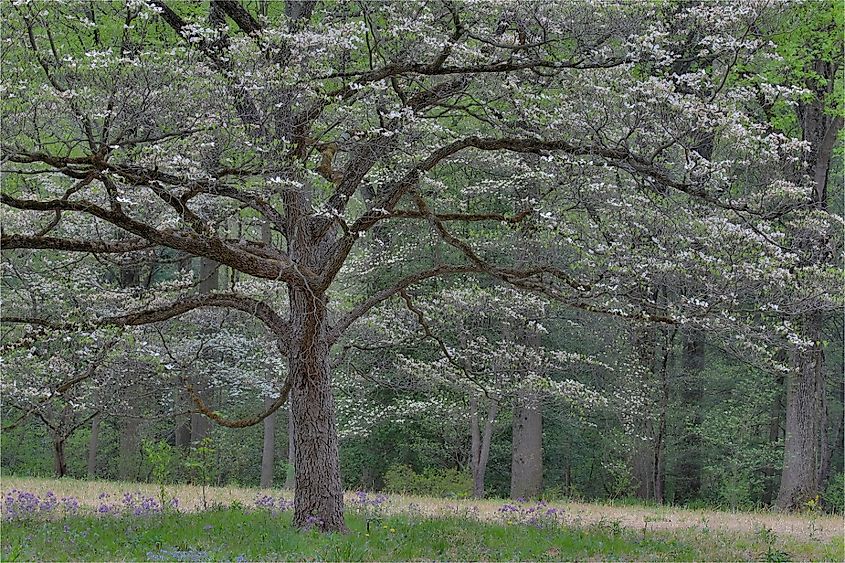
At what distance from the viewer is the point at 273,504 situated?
38.0ft

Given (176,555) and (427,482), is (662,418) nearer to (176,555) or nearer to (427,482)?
(427,482)

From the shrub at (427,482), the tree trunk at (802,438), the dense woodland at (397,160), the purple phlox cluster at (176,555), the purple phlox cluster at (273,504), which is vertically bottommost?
the shrub at (427,482)

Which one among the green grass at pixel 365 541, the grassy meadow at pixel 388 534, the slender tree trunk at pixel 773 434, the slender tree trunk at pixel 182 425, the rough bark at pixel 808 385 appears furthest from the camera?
the slender tree trunk at pixel 773 434

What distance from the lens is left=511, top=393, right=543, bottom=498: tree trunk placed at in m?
18.3

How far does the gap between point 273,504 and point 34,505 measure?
3.09m

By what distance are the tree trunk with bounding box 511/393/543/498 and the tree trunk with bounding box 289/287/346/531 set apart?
31.1ft

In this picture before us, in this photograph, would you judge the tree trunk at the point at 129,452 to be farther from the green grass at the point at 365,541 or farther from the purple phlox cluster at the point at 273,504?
the green grass at the point at 365,541

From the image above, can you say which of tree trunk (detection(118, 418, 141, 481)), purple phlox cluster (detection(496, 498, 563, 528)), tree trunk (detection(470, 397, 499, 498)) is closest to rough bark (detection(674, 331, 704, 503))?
tree trunk (detection(470, 397, 499, 498))

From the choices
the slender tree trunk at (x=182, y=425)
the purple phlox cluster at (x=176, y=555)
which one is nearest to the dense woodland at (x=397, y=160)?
the purple phlox cluster at (x=176, y=555)

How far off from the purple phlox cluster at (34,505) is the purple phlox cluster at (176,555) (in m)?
3.16

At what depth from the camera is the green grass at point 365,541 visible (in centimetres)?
786

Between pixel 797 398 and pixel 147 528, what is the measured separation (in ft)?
41.0

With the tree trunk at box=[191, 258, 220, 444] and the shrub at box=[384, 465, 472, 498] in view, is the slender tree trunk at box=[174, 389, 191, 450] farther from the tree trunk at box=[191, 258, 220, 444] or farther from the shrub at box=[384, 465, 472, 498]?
the shrub at box=[384, 465, 472, 498]

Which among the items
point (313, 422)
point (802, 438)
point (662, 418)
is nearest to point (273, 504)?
point (313, 422)
